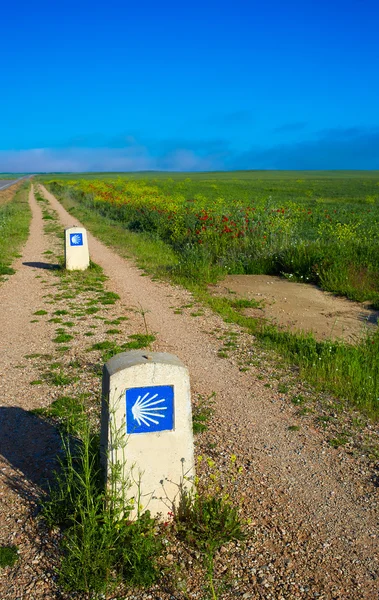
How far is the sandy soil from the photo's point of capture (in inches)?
318

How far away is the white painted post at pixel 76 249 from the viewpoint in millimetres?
12062

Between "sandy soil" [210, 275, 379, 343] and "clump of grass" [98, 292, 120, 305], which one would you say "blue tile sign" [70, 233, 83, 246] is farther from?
"sandy soil" [210, 275, 379, 343]

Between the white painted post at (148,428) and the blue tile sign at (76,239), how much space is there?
29.5 feet

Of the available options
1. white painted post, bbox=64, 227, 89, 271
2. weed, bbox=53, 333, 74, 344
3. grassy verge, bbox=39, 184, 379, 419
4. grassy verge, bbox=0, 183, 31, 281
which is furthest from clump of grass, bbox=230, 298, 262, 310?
grassy verge, bbox=0, 183, 31, 281

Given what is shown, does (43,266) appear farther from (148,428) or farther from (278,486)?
(148,428)

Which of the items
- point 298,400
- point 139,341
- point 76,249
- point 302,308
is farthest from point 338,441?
point 76,249

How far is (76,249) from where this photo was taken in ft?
40.8

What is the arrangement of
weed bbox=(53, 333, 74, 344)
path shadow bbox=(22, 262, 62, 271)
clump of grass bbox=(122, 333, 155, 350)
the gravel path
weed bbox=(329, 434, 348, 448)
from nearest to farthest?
the gravel path → weed bbox=(329, 434, 348, 448) → clump of grass bbox=(122, 333, 155, 350) → weed bbox=(53, 333, 74, 344) → path shadow bbox=(22, 262, 62, 271)

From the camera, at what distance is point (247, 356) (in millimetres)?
6777

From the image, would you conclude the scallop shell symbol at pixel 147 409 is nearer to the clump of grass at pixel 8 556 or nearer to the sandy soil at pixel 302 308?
the clump of grass at pixel 8 556

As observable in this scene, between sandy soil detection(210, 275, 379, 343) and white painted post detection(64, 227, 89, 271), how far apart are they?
331 centimetres

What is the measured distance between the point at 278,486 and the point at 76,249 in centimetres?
944

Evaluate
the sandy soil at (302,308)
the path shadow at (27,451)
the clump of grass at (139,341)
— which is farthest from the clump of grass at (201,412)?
the sandy soil at (302,308)

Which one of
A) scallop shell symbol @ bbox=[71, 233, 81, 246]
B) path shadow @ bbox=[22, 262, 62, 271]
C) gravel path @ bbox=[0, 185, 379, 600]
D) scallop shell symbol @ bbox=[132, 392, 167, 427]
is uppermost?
scallop shell symbol @ bbox=[71, 233, 81, 246]
